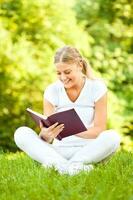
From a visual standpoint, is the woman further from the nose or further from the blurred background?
the blurred background

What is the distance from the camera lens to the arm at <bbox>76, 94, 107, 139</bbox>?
16.5 ft

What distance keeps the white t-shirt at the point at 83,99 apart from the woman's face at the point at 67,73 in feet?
0.61

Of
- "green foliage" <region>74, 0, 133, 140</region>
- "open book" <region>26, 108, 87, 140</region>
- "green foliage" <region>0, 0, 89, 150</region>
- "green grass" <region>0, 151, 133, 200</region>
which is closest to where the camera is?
"green grass" <region>0, 151, 133, 200</region>

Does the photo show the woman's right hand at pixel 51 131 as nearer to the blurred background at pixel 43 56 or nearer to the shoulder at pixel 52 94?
the shoulder at pixel 52 94

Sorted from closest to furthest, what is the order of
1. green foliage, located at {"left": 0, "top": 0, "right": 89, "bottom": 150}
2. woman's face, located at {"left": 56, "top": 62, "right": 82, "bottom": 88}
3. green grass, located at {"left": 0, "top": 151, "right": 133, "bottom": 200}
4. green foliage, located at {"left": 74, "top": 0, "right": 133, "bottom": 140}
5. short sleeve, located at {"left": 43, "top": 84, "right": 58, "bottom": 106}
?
green grass, located at {"left": 0, "top": 151, "right": 133, "bottom": 200}
woman's face, located at {"left": 56, "top": 62, "right": 82, "bottom": 88}
short sleeve, located at {"left": 43, "top": 84, "right": 58, "bottom": 106}
green foliage, located at {"left": 0, "top": 0, "right": 89, "bottom": 150}
green foliage, located at {"left": 74, "top": 0, "right": 133, "bottom": 140}

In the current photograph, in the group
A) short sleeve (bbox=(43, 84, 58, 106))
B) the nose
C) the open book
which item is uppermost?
the nose

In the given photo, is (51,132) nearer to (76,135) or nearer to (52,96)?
(76,135)

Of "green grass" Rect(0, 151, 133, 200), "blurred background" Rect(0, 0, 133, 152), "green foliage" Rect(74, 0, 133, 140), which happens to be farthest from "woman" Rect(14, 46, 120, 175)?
"green foliage" Rect(74, 0, 133, 140)

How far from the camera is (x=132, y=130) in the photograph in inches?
472

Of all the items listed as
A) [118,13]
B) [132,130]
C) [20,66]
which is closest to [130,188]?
[20,66]

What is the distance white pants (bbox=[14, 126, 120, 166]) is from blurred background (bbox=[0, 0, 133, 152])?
5142mm

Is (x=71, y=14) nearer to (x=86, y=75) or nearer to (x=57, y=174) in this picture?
(x=86, y=75)

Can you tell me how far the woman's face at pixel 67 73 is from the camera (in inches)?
196

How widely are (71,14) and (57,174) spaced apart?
665 centimetres
